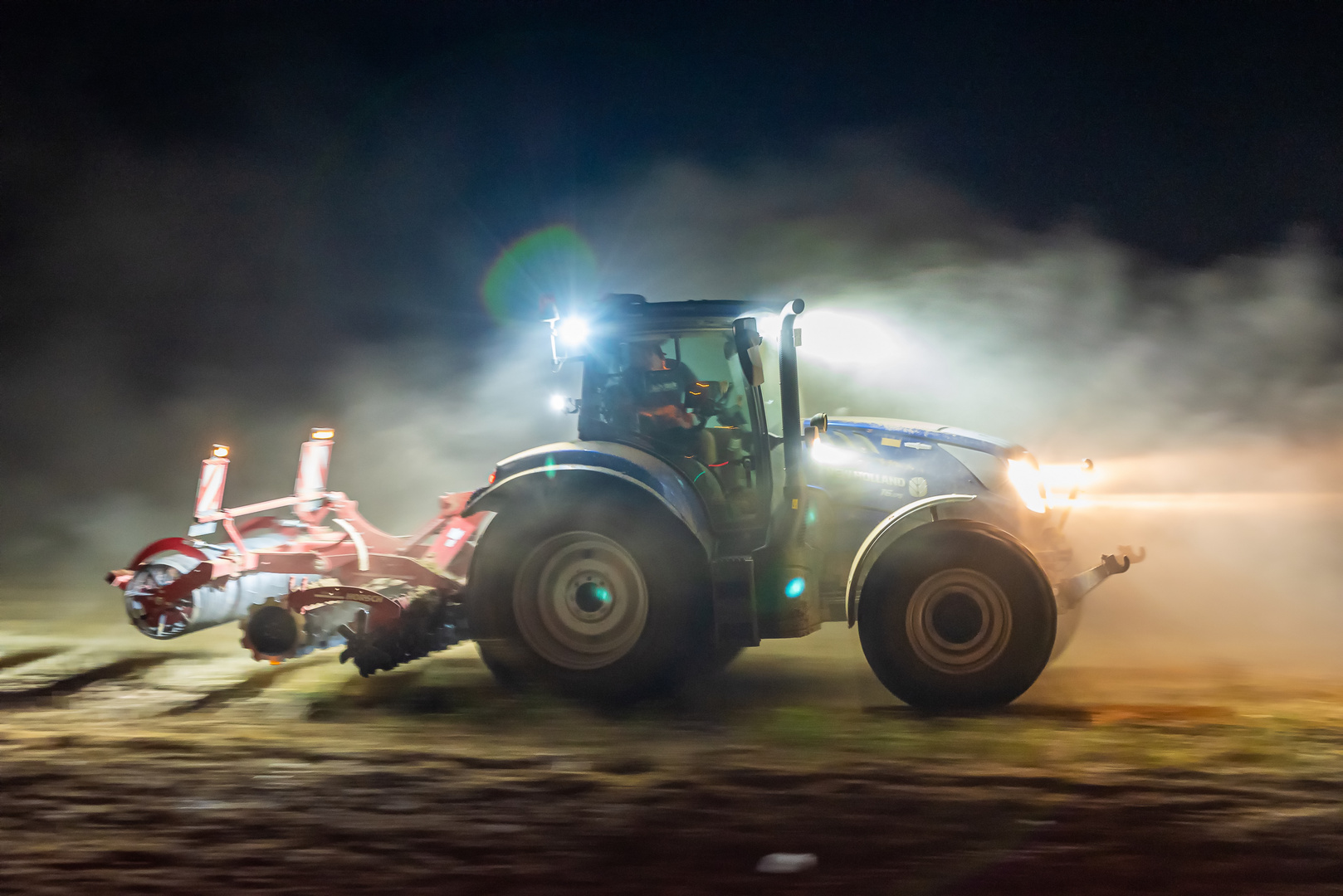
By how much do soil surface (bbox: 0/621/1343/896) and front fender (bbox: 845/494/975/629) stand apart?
27.5 inches

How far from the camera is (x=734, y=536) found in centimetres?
688

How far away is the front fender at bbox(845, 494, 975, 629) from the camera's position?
6.59 meters

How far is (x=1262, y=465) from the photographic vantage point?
1335cm

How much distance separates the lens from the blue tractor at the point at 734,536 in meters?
6.50

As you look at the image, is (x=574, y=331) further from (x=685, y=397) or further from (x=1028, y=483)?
(x=1028, y=483)

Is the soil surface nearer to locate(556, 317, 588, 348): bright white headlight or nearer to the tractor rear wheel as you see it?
the tractor rear wheel

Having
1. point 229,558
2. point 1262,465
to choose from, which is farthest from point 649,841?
point 1262,465

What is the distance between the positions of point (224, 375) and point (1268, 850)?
744 inches

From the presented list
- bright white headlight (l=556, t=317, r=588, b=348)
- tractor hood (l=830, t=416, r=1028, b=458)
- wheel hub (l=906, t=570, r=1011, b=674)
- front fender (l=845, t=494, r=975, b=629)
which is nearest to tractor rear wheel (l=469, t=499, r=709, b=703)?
front fender (l=845, t=494, r=975, b=629)

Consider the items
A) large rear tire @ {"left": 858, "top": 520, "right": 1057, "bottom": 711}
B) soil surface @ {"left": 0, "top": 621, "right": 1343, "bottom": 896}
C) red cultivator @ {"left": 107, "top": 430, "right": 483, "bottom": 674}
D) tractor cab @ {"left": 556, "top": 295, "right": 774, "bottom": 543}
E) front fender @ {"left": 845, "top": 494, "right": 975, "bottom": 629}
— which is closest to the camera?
soil surface @ {"left": 0, "top": 621, "right": 1343, "bottom": 896}

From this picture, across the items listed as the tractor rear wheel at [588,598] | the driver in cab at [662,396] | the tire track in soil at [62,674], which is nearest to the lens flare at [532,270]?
the tire track in soil at [62,674]

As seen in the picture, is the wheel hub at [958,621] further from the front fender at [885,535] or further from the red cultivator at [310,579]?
the red cultivator at [310,579]

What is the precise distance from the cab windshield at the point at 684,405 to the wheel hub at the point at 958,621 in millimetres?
1110

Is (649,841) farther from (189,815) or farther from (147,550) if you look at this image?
(147,550)
